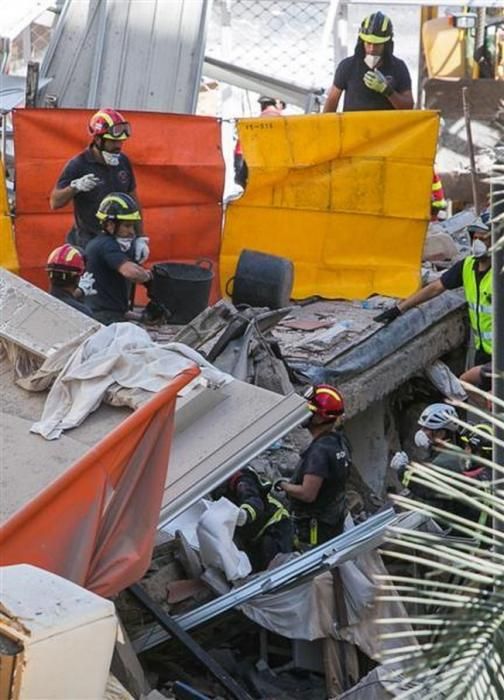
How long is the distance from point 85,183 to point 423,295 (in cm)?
239

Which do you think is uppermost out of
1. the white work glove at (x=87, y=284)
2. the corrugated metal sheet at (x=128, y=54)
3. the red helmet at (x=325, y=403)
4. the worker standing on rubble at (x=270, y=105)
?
the corrugated metal sheet at (x=128, y=54)

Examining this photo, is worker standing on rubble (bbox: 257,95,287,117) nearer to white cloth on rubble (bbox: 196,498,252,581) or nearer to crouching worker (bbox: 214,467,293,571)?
crouching worker (bbox: 214,467,293,571)

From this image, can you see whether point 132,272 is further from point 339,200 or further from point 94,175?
point 339,200

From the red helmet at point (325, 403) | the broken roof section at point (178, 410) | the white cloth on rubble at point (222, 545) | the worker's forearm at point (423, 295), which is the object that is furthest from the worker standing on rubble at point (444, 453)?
the worker's forearm at point (423, 295)

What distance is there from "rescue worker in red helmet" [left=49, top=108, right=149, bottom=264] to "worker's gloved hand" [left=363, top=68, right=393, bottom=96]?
2212 millimetres

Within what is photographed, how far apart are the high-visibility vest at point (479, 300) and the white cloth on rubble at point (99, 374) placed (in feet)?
10.5

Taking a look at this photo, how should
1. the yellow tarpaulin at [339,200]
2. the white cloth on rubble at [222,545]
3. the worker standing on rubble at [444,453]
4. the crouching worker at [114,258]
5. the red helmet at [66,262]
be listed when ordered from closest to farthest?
the worker standing on rubble at [444,453]
the white cloth on rubble at [222,545]
the red helmet at [66,262]
the crouching worker at [114,258]
the yellow tarpaulin at [339,200]

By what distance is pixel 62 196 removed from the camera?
36.9ft

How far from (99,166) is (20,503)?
4586mm

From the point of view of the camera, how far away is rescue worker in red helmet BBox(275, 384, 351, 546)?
9.10m

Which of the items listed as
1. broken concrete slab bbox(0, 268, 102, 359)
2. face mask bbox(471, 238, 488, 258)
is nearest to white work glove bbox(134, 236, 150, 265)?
face mask bbox(471, 238, 488, 258)

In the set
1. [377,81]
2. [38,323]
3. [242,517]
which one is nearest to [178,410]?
[38,323]

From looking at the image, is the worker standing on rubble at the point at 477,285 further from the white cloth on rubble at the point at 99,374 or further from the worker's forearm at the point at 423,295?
the white cloth on rubble at the point at 99,374

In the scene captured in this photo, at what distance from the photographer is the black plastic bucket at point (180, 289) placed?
11.6m
